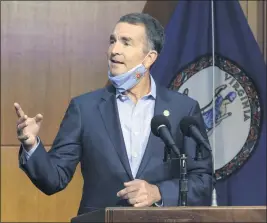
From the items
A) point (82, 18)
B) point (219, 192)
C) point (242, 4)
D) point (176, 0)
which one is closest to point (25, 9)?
point (82, 18)

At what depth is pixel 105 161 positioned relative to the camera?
251cm

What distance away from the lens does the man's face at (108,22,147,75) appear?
2.60m

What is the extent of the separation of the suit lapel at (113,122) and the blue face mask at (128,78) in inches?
2.3

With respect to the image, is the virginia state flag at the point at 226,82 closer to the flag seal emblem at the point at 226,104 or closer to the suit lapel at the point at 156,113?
the flag seal emblem at the point at 226,104

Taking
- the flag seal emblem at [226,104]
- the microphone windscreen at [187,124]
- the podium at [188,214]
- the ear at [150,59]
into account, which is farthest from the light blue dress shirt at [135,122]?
the flag seal emblem at [226,104]

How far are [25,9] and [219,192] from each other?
1.59 m

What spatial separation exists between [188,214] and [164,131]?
1.60ft

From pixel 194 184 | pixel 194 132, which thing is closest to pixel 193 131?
pixel 194 132

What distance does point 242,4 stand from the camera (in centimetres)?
420

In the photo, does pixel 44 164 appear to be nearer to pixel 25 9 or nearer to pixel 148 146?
pixel 148 146

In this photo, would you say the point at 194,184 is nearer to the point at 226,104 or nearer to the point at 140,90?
the point at 140,90

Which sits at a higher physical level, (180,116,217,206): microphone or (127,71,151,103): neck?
(127,71,151,103): neck

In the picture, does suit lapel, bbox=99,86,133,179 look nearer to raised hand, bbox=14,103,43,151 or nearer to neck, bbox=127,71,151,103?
neck, bbox=127,71,151,103

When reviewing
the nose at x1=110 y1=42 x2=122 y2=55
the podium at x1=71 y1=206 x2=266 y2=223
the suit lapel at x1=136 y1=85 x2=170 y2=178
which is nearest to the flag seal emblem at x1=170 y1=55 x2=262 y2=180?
the suit lapel at x1=136 y1=85 x2=170 y2=178
